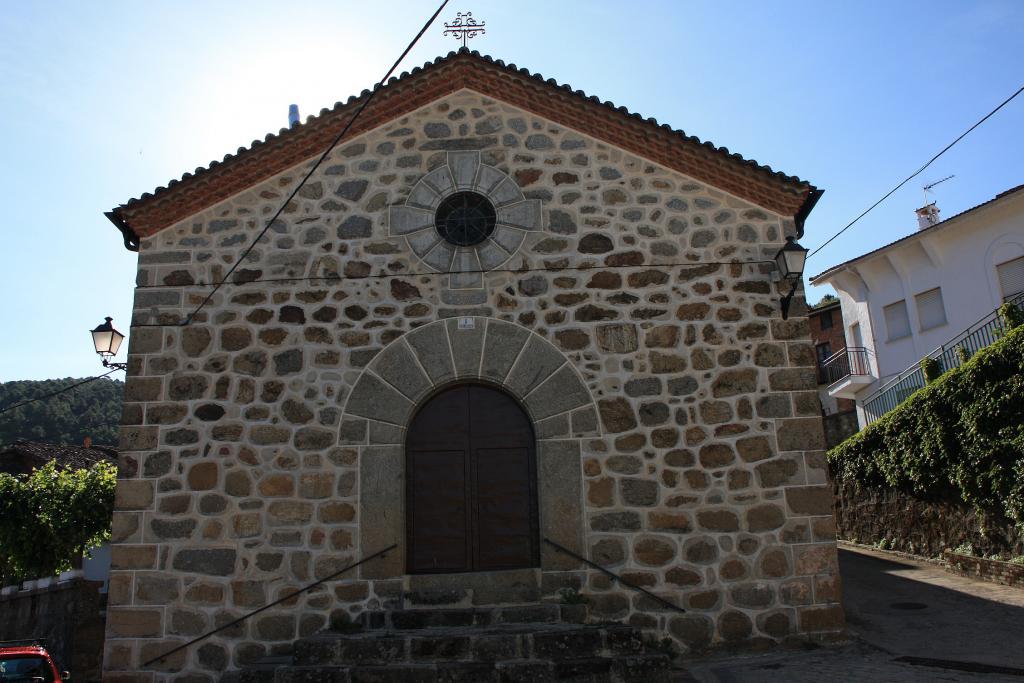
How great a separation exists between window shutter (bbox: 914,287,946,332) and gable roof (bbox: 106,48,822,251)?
1342cm

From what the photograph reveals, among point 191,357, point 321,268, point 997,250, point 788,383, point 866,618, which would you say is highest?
point 997,250

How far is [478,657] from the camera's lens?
6434mm

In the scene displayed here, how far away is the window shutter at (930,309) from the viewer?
1984 centimetres

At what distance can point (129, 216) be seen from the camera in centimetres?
848

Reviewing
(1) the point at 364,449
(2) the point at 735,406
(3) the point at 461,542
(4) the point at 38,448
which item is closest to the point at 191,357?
(1) the point at 364,449

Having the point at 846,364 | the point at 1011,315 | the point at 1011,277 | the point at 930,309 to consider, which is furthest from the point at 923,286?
the point at 1011,315

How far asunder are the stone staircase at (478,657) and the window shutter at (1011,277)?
1622 cm

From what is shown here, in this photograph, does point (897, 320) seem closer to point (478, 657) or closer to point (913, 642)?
point (913, 642)

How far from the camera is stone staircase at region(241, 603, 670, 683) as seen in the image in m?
6.20

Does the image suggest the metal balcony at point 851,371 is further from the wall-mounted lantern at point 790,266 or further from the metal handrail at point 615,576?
the metal handrail at point 615,576

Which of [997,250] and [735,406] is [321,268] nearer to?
[735,406]

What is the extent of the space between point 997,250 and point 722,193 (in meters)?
13.5

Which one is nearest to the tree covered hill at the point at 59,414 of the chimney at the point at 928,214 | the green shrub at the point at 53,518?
the green shrub at the point at 53,518

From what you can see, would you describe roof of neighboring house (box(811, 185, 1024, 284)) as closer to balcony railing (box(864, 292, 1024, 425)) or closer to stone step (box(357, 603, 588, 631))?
balcony railing (box(864, 292, 1024, 425))
